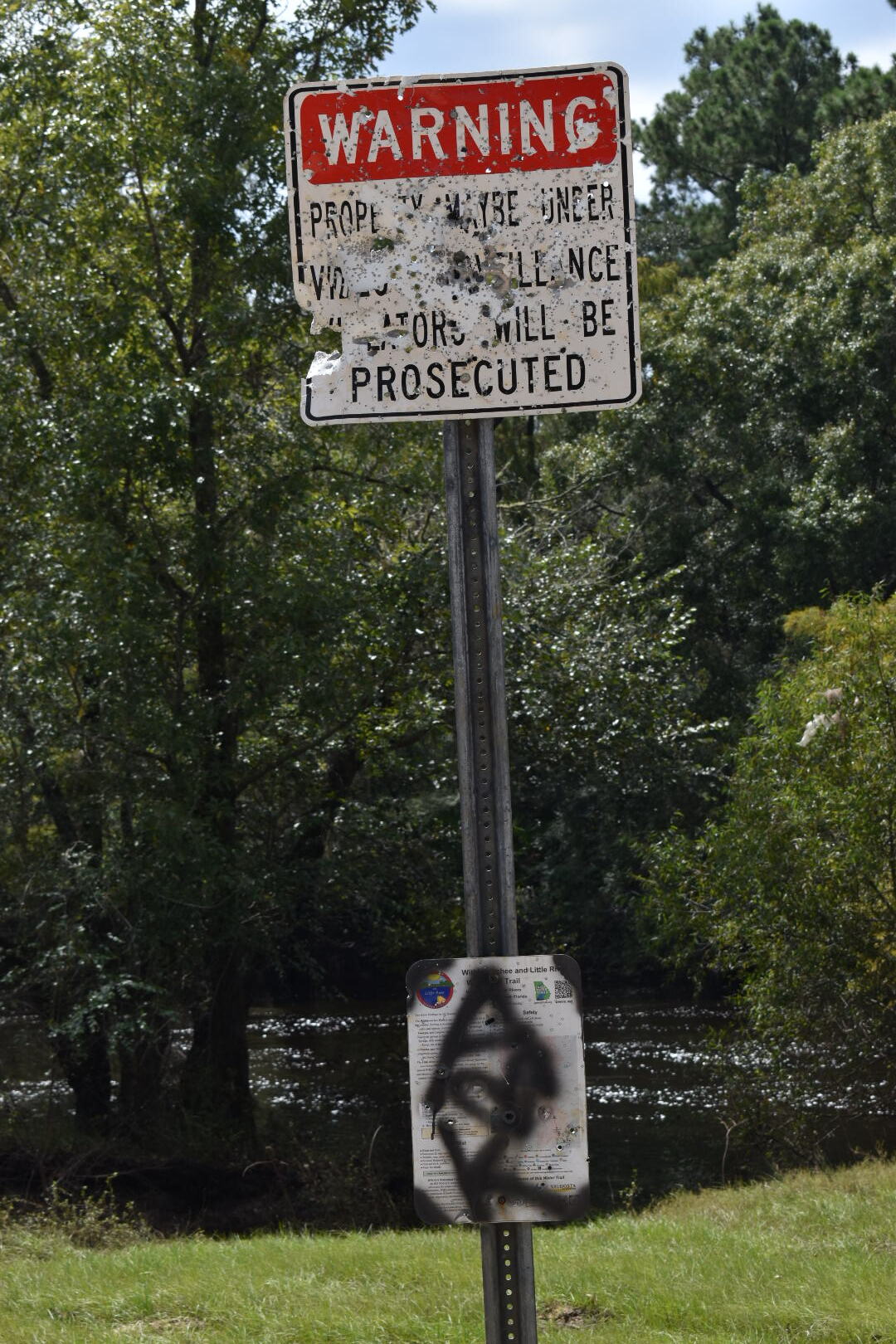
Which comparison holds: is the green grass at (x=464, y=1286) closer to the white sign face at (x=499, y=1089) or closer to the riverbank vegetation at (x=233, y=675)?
the white sign face at (x=499, y=1089)

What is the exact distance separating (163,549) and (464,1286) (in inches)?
338

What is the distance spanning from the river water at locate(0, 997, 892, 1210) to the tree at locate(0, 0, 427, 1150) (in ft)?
5.53

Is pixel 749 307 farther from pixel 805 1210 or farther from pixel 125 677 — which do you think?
pixel 805 1210

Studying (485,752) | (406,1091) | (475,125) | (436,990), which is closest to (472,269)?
(475,125)

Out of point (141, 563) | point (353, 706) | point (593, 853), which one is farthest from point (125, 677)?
point (593, 853)

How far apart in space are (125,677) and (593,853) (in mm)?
13539

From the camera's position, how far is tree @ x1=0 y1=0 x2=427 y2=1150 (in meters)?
12.5

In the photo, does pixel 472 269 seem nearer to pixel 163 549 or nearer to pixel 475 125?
pixel 475 125

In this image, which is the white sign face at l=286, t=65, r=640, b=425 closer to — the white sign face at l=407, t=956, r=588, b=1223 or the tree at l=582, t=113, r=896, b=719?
the white sign face at l=407, t=956, r=588, b=1223

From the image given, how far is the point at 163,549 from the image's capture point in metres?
13.5

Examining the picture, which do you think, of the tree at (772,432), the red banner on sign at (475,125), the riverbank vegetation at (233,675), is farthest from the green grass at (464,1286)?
the tree at (772,432)

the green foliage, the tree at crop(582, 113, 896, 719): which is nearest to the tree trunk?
the green foliage

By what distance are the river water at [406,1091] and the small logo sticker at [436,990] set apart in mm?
9542

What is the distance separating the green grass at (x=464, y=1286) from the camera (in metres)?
5.19
